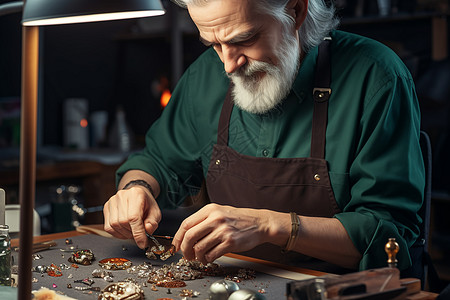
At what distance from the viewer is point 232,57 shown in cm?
153

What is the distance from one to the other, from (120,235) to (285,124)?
1.83 feet

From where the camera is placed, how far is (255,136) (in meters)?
1.75

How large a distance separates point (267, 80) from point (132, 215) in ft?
1.71

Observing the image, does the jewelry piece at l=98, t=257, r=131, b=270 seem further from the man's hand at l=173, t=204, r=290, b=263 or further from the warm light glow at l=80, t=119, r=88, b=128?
the warm light glow at l=80, t=119, r=88, b=128

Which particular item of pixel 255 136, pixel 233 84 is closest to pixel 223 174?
pixel 255 136

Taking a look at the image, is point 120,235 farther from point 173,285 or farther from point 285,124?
point 285,124

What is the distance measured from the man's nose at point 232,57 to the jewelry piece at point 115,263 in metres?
0.55

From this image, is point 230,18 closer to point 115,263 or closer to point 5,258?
point 115,263

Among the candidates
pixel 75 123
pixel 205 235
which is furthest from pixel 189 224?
pixel 75 123

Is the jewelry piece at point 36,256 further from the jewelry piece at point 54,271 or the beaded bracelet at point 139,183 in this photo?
the beaded bracelet at point 139,183

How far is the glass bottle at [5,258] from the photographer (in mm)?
1166

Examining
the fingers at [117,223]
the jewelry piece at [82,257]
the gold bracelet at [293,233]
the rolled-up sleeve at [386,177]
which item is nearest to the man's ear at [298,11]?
the rolled-up sleeve at [386,177]

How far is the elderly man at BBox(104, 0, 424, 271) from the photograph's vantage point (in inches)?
54.0

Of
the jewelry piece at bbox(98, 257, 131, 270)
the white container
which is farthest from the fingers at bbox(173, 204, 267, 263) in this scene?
the white container
